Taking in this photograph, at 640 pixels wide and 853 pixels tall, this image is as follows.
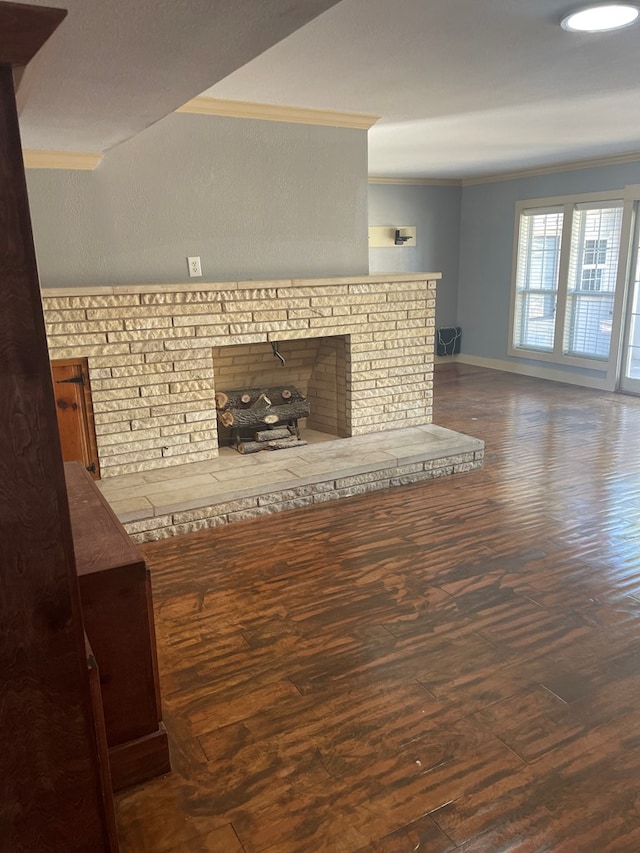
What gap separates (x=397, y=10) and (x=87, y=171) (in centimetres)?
197

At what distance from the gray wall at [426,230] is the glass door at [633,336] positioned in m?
2.48

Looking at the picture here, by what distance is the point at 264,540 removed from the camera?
3.37 m

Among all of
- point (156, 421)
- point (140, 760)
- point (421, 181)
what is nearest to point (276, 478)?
point (156, 421)

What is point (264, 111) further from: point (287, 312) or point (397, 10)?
point (397, 10)

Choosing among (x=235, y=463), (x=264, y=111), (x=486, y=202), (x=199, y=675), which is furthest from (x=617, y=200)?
(x=199, y=675)

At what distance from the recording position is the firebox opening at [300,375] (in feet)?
14.6

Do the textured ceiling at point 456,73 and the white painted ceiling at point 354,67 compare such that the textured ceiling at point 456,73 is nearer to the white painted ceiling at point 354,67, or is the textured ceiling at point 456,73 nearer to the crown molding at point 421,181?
the white painted ceiling at point 354,67

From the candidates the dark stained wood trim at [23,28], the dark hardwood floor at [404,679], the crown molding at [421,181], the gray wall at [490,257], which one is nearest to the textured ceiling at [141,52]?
the dark stained wood trim at [23,28]

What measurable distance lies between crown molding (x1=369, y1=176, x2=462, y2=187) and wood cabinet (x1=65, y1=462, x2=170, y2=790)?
22.0ft

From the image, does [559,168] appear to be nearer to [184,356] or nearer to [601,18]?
[601,18]

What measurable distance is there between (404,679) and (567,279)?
19.5 feet

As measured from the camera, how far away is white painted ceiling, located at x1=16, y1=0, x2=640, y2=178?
1508 millimetres

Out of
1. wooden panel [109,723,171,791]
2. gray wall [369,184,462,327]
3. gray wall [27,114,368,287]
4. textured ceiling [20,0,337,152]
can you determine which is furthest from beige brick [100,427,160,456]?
gray wall [369,184,462,327]

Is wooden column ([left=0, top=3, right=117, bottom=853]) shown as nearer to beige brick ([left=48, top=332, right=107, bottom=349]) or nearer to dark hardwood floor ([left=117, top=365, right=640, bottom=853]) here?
dark hardwood floor ([left=117, top=365, right=640, bottom=853])
